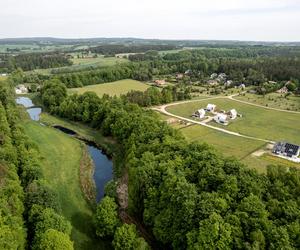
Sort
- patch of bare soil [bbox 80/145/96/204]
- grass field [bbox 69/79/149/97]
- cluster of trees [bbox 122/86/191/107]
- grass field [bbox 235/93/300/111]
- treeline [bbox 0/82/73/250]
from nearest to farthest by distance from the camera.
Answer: treeline [bbox 0/82/73/250], patch of bare soil [bbox 80/145/96/204], cluster of trees [bbox 122/86/191/107], grass field [bbox 235/93/300/111], grass field [bbox 69/79/149/97]

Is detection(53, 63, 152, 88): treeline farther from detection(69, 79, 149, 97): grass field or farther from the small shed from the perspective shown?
the small shed

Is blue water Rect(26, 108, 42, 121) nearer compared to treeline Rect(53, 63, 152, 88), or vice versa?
blue water Rect(26, 108, 42, 121)

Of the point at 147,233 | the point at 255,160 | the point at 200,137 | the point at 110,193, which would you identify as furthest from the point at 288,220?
the point at 200,137

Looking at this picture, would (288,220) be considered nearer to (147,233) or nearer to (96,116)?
(147,233)

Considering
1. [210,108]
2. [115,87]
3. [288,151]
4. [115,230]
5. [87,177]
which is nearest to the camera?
[115,230]

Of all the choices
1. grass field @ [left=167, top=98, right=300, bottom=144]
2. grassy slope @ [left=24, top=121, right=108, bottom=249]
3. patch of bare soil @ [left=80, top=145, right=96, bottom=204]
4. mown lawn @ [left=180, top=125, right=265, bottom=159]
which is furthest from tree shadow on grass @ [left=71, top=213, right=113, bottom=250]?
grass field @ [left=167, top=98, right=300, bottom=144]

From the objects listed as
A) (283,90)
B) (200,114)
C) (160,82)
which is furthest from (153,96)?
(283,90)

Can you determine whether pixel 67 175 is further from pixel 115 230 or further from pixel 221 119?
pixel 221 119
